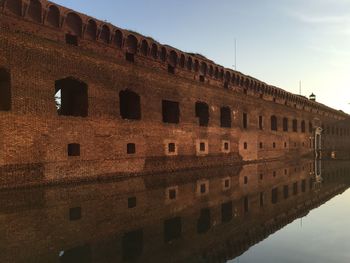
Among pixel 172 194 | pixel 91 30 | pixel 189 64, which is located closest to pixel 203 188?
pixel 172 194

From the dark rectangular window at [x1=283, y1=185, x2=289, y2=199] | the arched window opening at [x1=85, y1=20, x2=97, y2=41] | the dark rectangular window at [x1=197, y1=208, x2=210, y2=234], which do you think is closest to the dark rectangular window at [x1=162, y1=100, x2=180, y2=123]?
the arched window opening at [x1=85, y1=20, x2=97, y2=41]

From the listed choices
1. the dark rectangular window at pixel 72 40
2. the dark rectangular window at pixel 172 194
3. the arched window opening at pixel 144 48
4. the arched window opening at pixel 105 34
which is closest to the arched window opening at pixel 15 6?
the dark rectangular window at pixel 72 40

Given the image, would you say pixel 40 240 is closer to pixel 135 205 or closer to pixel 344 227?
pixel 135 205

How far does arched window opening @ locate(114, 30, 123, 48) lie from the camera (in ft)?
49.6

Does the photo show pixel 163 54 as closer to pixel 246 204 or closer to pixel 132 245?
pixel 246 204

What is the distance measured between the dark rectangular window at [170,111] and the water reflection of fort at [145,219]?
22.0ft

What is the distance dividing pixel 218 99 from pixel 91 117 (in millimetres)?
10075

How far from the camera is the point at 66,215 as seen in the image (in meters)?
7.51

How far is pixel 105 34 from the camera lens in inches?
576

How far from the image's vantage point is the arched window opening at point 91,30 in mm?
13941

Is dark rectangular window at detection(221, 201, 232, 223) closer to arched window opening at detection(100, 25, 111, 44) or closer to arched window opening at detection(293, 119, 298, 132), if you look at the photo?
arched window opening at detection(100, 25, 111, 44)

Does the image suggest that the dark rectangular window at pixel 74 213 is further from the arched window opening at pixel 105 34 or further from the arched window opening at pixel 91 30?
the arched window opening at pixel 105 34

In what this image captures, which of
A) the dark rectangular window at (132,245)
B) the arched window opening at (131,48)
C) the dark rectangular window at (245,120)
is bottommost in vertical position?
the dark rectangular window at (132,245)

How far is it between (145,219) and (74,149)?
6.73 meters
